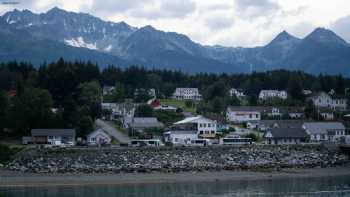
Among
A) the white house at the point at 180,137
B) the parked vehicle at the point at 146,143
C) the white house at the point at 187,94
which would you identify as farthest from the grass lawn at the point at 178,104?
the parked vehicle at the point at 146,143

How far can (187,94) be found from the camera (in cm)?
10075

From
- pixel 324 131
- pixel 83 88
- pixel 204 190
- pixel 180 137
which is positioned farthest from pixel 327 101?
pixel 204 190

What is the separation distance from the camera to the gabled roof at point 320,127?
64062 millimetres

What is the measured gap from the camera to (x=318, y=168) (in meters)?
52.4

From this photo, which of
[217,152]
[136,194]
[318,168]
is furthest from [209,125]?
[136,194]

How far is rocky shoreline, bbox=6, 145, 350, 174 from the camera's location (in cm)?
4922

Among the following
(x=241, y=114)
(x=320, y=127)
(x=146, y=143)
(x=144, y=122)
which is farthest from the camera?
(x=241, y=114)

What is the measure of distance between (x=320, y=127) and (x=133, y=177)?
25.2 m

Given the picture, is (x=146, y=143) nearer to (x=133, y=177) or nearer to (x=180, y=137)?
(x=180, y=137)

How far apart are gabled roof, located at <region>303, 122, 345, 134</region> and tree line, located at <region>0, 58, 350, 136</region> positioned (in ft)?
57.4

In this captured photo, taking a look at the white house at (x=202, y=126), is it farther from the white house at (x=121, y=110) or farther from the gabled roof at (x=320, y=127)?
the white house at (x=121, y=110)

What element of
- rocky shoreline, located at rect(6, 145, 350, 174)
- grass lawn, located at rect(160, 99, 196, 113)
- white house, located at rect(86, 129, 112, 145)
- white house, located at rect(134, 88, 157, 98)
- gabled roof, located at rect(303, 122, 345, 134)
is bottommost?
rocky shoreline, located at rect(6, 145, 350, 174)

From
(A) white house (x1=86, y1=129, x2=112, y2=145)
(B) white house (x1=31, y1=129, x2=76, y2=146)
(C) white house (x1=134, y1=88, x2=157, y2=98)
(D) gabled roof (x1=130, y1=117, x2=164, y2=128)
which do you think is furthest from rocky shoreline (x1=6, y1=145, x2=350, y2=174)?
(C) white house (x1=134, y1=88, x2=157, y2=98)

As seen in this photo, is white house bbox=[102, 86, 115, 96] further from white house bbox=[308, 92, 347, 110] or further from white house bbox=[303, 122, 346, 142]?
white house bbox=[303, 122, 346, 142]
